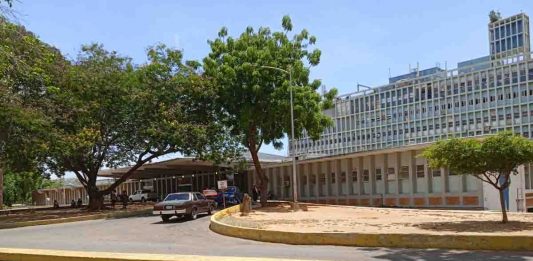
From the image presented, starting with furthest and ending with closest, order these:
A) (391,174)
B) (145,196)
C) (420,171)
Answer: (145,196) → (391,174) → (420,171)

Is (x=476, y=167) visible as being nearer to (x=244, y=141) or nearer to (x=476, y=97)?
(x=244, y=141)

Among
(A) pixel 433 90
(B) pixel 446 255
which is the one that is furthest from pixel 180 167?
(A) pixel 433 90

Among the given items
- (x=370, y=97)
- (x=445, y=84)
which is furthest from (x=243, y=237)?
(x=370, y=97)

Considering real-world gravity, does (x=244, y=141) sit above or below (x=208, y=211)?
above

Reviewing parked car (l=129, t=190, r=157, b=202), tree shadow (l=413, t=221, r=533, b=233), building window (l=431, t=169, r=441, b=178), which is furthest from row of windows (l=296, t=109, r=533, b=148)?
tree shadow (l=413, t=221, r=533, b=233)

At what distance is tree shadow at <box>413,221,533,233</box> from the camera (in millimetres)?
17375

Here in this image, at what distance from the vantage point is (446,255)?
43.2 ft

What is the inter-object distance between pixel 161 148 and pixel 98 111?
453 centimetres

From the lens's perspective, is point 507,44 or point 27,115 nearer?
point 27,115

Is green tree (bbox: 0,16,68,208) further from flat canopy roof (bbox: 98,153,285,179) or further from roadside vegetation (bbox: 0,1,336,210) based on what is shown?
flat canopy roof (bbox: 98,153,285,179)

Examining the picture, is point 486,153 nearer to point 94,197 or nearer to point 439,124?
point 94,197

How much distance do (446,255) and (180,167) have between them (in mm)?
44488

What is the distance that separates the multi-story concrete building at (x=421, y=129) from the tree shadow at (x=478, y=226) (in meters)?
11.3

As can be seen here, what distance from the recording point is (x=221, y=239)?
18797 mm
